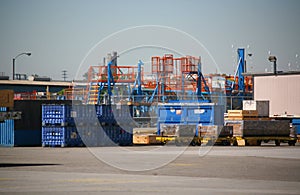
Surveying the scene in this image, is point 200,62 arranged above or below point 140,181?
above

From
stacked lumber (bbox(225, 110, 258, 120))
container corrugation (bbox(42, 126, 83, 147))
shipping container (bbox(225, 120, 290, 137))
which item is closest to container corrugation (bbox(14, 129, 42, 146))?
container corrugation (bbox(42, 126, 83, 147))

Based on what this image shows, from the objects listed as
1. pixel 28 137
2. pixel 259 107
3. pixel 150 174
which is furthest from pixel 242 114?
pixel 150 174

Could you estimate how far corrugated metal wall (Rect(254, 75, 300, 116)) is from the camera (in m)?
56.8

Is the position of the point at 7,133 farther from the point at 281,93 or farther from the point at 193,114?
the point at 281,93

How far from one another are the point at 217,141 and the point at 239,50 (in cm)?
4333

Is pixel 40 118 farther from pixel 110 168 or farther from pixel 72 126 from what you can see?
pixel 110 168

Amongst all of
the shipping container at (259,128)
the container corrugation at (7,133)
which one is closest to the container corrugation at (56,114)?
the container corrugation at (7,133)

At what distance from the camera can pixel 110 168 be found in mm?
24875

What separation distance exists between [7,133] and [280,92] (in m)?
27.6

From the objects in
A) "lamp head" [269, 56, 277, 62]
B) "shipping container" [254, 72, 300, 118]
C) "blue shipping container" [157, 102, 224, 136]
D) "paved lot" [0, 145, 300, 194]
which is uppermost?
"lamp head" [269, 56, 277, 62]

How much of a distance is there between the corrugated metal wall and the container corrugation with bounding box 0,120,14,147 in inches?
1041

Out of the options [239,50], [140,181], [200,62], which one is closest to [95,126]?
[140,181]

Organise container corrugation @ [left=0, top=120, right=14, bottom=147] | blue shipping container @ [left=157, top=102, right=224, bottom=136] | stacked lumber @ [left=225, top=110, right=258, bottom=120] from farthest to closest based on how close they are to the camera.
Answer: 1. stacked lumber @ [left=225, top=110, right=258, bottom=120]
2. blue shipping container @ [left=157, top=102, right=224, bottom=136]
3. container corrugation @ [left=0, top=120, right=14, bottom=147]

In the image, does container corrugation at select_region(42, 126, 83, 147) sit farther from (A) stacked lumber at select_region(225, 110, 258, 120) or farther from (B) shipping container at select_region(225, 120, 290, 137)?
(A) stacked lumber at select_region(225, 110, 258, 120)
